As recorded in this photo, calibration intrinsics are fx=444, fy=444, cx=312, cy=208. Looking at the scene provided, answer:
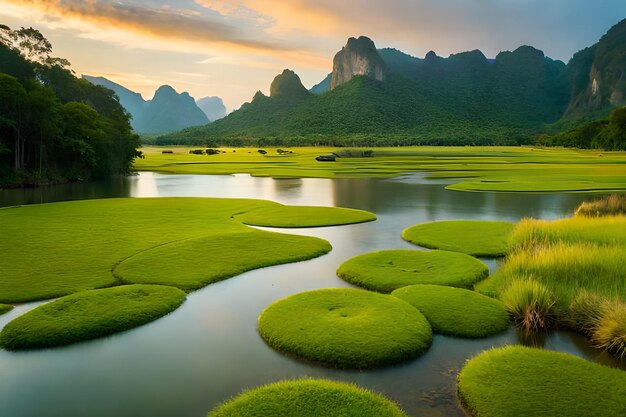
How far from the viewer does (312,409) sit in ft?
24.1

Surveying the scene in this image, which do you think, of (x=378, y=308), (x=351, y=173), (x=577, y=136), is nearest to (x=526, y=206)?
(x=378, y=308)

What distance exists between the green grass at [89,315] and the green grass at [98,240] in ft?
4.59

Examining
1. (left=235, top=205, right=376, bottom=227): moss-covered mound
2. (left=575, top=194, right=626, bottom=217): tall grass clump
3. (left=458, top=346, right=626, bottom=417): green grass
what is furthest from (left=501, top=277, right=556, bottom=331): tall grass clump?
(left=575, top=194, right=626, bottom=217): tall grass clump

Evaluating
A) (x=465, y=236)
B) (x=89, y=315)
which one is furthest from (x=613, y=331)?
(x=89, y=315)

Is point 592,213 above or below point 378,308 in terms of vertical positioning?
above

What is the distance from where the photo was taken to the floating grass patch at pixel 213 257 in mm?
15211

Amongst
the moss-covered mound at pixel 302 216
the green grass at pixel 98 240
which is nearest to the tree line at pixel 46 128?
the green grass at pixel 98 240

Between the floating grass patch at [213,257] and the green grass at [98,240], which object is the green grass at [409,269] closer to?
the floating grass patch at [213,257]

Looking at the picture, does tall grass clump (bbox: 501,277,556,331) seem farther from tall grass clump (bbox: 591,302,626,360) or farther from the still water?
tall grass clump (bbox: 591,302,626,360)

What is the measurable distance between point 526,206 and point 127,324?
94.8ft

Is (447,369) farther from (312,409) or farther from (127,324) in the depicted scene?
(127,324)

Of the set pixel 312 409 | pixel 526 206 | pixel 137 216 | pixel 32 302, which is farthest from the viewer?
pixel 526 206

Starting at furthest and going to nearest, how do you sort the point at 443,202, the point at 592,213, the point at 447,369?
1. the point at 443,202
2. the point at 592,213
3. the point at 447,369

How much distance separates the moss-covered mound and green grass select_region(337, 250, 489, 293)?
8.21 m
